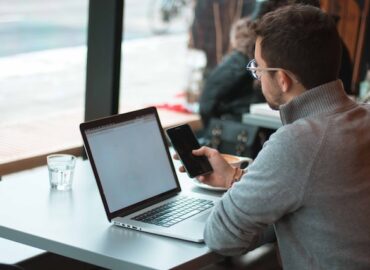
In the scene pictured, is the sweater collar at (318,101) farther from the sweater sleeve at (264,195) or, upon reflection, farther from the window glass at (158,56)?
the window glass at (158,56)

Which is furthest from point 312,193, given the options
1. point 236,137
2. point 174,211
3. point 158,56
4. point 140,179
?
point 158,56

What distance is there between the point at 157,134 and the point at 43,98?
4.96 feet

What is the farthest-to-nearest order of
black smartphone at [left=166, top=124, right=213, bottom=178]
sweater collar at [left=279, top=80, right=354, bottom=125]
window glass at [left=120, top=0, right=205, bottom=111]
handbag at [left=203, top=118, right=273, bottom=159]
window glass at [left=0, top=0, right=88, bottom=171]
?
1. window glass at [left=120, top=0, right=205, bottom=111]
2. handbag at [left=203, top=118, right=273, bottom=159]
3. window glass at [left=0, top=0, right=88, bottom=171]
4. black smartphone at [left=166, top=124, right=213, bottom=178]
5. sweater collar at [left=279, top=80, right=354, bottom=125]

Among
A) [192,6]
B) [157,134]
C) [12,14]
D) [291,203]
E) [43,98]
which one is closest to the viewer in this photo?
[291,203]

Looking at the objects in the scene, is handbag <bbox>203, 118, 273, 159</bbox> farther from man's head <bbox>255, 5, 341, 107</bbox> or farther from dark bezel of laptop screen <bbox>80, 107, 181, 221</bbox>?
man's head <bbox>255, 5, 341, 107</bbox>

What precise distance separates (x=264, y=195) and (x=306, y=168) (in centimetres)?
13

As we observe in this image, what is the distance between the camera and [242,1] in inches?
208

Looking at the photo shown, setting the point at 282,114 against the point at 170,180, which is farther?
the point at 170,180

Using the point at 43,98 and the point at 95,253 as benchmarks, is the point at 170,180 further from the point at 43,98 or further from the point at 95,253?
the point at 43,98

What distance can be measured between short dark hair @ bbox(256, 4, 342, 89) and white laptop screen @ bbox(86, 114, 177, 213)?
57cm

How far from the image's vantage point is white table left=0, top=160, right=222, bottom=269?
2.03 meters

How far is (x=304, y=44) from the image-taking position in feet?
6.64

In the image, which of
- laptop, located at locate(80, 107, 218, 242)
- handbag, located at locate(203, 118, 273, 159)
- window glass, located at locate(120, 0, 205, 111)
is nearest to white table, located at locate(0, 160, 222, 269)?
laptop, located at locate(80, 107, 218, 242)

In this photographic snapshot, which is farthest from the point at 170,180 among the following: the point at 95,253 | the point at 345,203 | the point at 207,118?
the point at 207,118
